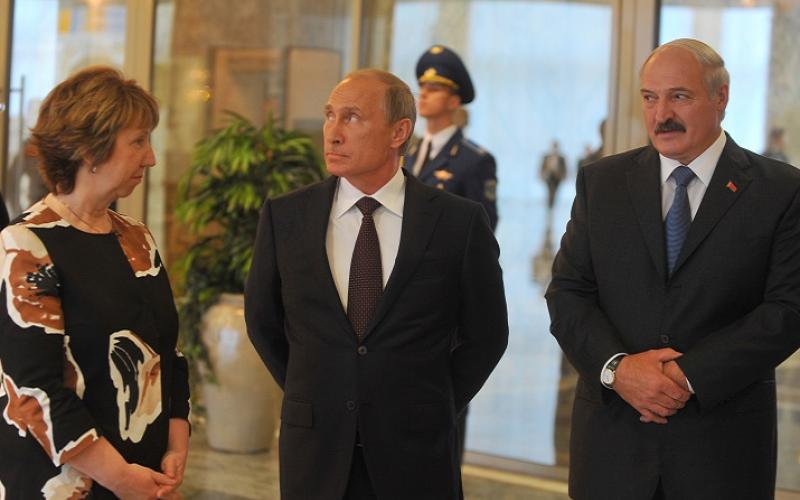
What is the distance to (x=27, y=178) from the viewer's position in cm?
714

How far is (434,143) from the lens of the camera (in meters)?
4.81

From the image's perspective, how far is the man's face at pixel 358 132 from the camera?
108 inches

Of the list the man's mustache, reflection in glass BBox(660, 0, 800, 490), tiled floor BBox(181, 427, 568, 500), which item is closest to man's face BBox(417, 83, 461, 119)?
reflection in glass BBox(660, 0, 800, 490)

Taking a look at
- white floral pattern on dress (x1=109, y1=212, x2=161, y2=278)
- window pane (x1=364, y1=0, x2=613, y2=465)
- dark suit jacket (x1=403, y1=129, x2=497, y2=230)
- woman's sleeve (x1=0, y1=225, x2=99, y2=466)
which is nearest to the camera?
woman's sleeve (x1=0, y1=225, x2=99, y2=466)

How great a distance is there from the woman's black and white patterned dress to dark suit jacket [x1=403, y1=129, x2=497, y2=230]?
7.93ft

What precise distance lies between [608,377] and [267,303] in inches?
34.2

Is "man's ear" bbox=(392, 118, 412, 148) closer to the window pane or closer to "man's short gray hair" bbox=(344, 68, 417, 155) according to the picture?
"man's short gray hair" bbox=(344, 68, 417, 155)

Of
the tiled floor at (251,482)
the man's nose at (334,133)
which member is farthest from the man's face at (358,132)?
the tiled floor at (251,482)

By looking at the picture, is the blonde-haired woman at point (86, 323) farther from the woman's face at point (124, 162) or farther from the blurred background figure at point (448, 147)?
the blurred background figure at point (448, 147)

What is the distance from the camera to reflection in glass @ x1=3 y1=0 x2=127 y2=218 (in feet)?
22.5

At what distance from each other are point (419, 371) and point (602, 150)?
9.36 feet

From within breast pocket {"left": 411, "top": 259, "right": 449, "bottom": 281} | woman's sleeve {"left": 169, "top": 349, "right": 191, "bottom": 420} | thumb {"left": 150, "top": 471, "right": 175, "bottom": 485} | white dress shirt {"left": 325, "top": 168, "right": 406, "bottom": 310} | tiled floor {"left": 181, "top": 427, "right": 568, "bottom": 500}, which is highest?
white dress shirt {"left": 325, "top": 168, "right": 406, "bottom": 310}

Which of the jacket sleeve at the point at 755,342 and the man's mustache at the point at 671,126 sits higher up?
the man's mustache at the point at 671,126

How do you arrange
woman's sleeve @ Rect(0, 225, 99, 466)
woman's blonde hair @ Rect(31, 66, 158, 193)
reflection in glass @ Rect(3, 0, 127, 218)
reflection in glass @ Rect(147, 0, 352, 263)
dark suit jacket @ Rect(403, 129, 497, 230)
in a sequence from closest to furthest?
woman's sleeve @ Rect(0, 225, 99, 466) → woman's blonde hair @ Rect(31, 66, 158, 193) → dark suit jacket @ Rect(403, 129, 497, 230) → reflection in glass @ Rect(147, 0, 352, 263) → reflection in glass @ Rect(3, 0, 127, 218)
